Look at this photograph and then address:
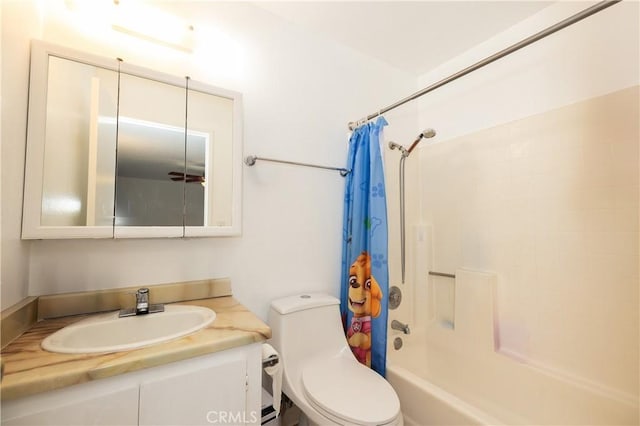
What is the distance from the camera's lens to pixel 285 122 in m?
1.57

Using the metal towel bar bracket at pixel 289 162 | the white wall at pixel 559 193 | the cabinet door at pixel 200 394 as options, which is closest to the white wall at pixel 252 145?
the metal towel bar bracket at pixel 289 162

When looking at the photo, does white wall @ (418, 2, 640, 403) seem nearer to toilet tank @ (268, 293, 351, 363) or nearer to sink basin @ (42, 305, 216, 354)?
toilet tank @ (268, 293, 351, 363)

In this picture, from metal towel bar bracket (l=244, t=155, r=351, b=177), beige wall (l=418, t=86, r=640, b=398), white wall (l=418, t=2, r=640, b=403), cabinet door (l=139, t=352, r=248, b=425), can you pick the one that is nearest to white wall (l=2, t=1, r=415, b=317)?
metal towel bar bracket (l=244, t=155, r=351, b=177)

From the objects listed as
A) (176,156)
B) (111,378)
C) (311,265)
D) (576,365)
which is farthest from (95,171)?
(576,365)

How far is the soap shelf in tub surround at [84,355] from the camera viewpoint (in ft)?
1.98

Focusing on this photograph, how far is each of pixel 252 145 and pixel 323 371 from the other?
3.97 feet

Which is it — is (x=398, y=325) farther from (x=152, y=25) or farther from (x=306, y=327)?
(x=152, y=25)

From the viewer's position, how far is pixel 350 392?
112 cm

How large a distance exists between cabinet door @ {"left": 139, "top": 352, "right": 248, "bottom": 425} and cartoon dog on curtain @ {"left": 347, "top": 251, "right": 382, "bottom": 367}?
0.83 meters

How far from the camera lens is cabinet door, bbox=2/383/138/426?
1.96ft

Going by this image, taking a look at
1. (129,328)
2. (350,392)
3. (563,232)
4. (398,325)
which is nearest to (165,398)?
(129,328)

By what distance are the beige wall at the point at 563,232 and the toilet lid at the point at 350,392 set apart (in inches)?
36.7

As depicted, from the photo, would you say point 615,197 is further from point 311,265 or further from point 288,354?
point 288,354

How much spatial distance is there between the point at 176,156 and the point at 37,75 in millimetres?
494
